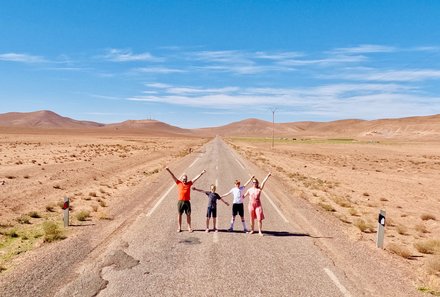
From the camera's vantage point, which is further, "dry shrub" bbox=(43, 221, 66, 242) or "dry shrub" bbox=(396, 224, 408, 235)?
"dry shrub" bbox=(396, 224, 408, 235)

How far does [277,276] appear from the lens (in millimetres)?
8195

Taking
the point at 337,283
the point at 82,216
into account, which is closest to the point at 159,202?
the point at 82,216

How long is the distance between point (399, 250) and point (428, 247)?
1.26m

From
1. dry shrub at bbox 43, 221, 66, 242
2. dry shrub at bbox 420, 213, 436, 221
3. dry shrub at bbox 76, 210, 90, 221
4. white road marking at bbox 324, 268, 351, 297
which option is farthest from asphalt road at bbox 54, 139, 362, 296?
dry shrub at bbox 420, 213, 436, 221

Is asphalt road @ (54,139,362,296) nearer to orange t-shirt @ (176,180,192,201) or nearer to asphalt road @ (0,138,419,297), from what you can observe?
asphalt road @ (0,138,419,297)

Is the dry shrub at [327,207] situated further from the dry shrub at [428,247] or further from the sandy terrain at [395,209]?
the dry shrub at [428,247]

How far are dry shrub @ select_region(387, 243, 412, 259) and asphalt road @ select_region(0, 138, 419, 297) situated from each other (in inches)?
21.6

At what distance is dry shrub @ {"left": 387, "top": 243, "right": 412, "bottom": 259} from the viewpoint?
1024cm

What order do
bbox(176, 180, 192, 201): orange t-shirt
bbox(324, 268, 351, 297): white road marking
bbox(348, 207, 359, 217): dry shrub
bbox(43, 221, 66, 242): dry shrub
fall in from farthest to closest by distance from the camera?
bbox(348, 207, 359, 217): dry shrub < bbox(176, 180, 192, 201): orange t-shirt < bbox(43, 221, 66, 242): dry shrub < bbox(324, 268, 351, 297): white road marking

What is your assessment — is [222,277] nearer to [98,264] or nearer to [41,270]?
[98,264]

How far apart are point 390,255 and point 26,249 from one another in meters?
10.2

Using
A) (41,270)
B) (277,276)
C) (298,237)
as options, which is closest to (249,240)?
(298,237)

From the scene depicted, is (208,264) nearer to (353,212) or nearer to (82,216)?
(82,216)

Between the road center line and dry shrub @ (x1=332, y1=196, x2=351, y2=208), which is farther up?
the road center line
